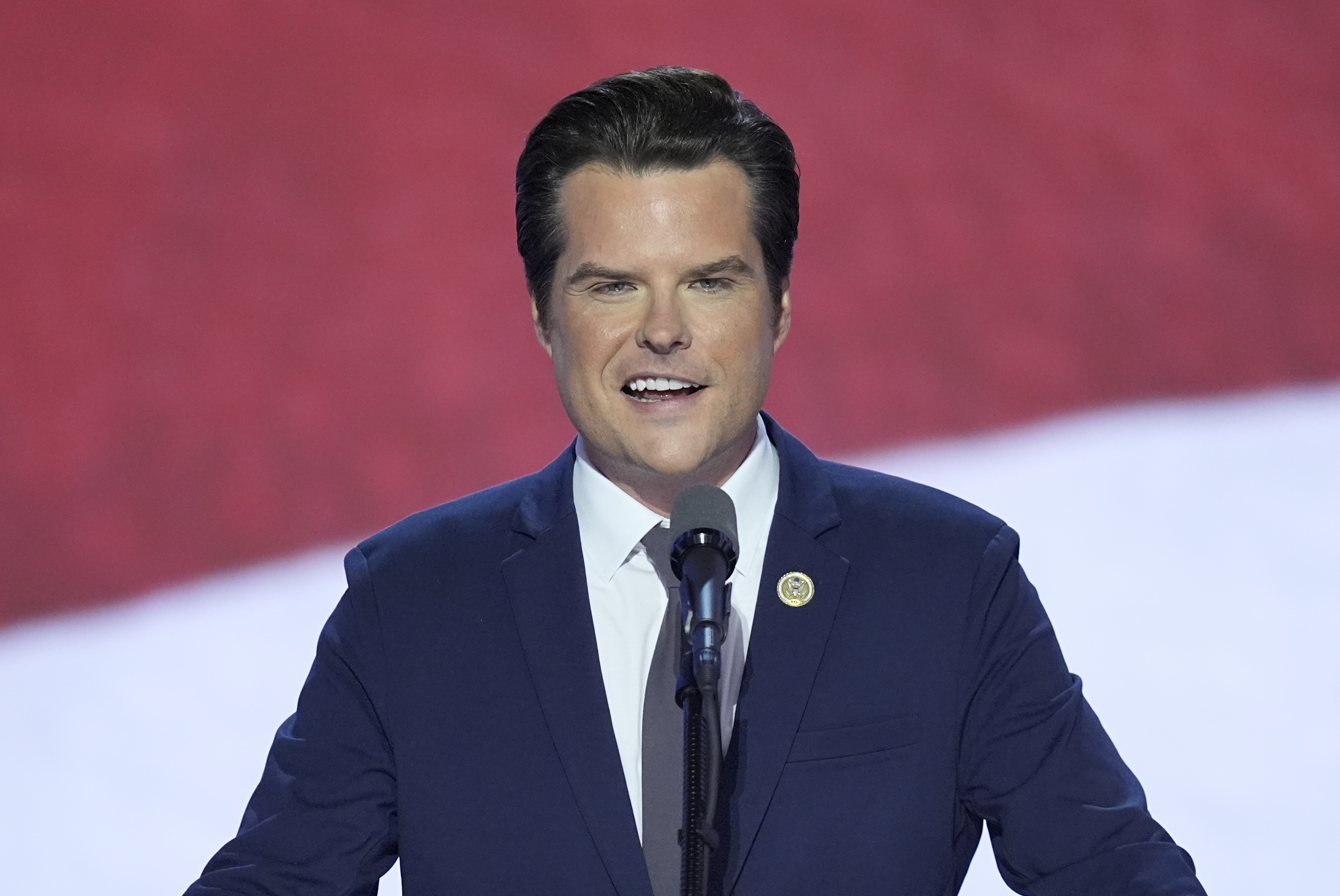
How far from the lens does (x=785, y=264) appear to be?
1.86 meters

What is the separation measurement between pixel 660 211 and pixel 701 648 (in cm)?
66

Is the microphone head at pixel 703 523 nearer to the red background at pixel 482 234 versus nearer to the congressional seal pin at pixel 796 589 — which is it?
the congressional seal pin at pixel 796 589

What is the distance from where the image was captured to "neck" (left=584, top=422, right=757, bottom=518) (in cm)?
175

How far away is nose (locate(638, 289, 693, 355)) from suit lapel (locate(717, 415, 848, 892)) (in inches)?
9.7

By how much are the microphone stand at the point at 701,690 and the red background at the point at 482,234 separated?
4.27ft

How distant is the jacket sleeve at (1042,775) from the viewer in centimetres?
157

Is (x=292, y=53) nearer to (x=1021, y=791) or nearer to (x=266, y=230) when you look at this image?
(x=266, y=230)

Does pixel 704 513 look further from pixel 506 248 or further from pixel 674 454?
pixel 506 248

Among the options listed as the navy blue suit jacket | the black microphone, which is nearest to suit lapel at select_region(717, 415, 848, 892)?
the navy blue suit jacket

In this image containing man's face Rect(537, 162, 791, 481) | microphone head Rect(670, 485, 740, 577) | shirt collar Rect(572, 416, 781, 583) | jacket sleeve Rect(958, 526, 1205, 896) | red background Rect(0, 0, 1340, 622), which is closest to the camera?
microphone head Rect(670, 485, 740, 577)

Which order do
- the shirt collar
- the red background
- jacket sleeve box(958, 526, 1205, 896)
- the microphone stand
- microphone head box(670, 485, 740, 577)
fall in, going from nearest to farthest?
the microphone stand, microphone head box(670, 485, 740, 577), jacket sleeve box(958, 526, 1205, 896), the shirt collar, the red background

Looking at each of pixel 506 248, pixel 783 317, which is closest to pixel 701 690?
pixel 783 317

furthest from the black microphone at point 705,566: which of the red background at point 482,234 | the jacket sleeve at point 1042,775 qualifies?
the red background at point 482,234

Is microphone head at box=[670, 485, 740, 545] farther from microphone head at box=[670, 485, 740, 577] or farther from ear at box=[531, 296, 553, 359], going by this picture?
ear at box=[531, 296, 553, 359]
